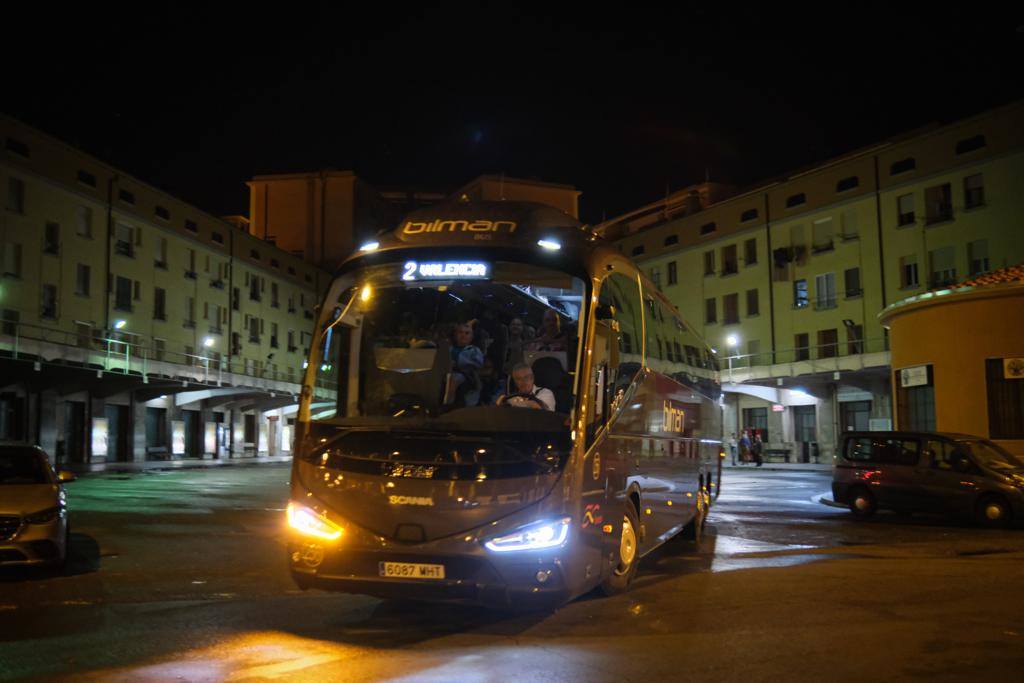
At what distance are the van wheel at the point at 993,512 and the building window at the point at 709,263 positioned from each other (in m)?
40.4

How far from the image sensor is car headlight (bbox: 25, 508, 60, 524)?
Result: 982cm

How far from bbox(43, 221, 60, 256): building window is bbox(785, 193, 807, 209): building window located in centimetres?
3630

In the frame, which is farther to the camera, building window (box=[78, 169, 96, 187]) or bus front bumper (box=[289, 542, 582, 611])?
building window (box=[78, 169, 96, 187])

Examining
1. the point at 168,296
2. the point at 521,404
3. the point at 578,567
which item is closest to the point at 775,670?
the point at 578,567

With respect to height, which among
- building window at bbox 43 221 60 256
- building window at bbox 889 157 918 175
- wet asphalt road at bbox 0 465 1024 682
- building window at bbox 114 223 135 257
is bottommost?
wet asphalt road at bbox 0 465 1024 682

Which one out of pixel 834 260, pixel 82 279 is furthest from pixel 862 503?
pixel 82 279

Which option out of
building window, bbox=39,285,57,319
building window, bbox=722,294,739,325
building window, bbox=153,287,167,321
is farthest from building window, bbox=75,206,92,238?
building window, bbox=722,294,739,325

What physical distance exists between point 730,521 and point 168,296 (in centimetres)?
4044

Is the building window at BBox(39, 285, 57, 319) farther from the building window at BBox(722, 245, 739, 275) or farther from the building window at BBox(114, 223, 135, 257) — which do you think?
the building window at BBox(722, 245, 739, 275)

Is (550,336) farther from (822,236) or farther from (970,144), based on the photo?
(822,236)

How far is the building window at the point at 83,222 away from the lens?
4259 centimetres

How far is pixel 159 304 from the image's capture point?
49281mm

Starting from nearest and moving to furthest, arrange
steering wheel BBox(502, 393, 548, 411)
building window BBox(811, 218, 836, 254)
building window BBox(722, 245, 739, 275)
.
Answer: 1. steering wheel BBox(502, 393, 548, 411)
2. building window BBox(811, 218, 836, 254)
3. building window BBox(722, 245, 739, 275)

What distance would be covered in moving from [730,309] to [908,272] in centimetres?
1235
